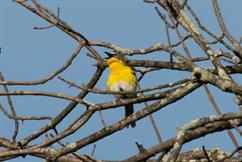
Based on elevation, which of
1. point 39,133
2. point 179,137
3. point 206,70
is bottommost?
point 179,137

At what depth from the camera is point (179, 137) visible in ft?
7.57

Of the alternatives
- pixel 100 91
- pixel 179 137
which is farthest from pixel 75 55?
pixel 179 137

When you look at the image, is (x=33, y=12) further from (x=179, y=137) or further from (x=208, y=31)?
(x=179, y=137)

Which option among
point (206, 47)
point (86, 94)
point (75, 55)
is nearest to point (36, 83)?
point (75, 55)

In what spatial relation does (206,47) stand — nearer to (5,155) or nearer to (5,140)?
(5,155)

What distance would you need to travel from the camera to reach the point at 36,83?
119 inches

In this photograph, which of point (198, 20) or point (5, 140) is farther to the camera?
point (5, 140)

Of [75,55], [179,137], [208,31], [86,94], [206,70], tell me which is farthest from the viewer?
[86,94]

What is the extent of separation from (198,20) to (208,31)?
115mm

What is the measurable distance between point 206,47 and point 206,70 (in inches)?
6.9

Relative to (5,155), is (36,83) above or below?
above

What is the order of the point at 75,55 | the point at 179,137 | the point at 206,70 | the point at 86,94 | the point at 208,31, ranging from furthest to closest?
the point at 86,94
the point at 75,55
the point at 208,31
the point at 206,70
the point at 179,137

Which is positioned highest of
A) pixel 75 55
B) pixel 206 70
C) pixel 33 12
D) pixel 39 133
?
pixel 33 12

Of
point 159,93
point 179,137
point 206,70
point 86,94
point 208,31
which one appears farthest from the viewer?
point 86,94
